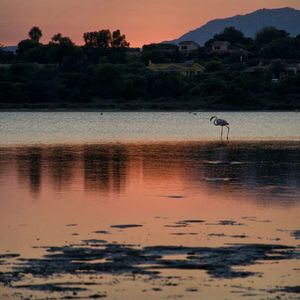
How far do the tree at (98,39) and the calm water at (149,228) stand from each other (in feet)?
409

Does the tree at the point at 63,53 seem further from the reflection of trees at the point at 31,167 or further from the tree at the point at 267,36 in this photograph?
the reflection of trees at the point at 31,167

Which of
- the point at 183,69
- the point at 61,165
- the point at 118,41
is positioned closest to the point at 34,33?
the point at 118,41

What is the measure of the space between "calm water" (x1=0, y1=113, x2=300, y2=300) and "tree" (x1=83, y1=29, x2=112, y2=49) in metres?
125

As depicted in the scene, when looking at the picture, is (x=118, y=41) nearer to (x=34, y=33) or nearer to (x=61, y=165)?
(x=34, y=33)

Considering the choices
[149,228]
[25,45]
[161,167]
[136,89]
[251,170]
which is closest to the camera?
[149,228]

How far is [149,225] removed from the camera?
16.6 m

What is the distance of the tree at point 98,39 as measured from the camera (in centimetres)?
15488

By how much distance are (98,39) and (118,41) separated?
4.63 meters

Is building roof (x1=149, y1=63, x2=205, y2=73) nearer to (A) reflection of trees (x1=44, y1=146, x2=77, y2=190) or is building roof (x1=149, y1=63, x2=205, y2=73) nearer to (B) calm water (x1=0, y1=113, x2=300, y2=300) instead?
(A) reflection of trees (x1=44, y1=146, x2=77, y2=190)

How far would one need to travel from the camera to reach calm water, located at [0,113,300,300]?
1216 centimetres

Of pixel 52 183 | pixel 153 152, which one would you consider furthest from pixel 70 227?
pixel 153 152

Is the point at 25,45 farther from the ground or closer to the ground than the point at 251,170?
farther from the ground

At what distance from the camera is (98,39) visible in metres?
157

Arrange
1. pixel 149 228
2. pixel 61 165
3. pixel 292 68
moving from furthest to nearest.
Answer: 1. pixel 292 68
2. pixel 61 165
3. pixel 149 228
